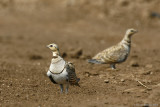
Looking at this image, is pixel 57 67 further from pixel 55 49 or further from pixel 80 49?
pixel 80 49

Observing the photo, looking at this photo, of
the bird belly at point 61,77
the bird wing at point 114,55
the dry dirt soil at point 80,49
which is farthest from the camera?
the bird wing at point 114,55

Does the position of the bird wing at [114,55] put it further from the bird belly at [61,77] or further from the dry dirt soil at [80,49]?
the bird belly at [61,77]

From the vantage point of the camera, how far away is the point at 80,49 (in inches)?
519

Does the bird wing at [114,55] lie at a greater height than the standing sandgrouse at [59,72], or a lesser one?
greater

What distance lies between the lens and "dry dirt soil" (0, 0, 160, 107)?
7.73m

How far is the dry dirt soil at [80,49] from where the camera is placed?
25.3ft

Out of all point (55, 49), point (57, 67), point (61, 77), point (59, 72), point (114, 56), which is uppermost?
point (114, 56)

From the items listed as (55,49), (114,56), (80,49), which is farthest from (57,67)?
(80,49)

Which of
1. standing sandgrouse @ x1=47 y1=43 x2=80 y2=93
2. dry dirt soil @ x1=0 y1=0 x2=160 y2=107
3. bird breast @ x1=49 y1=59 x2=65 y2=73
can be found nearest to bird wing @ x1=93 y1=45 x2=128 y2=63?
dry dirt soil @ x1=0 y1=0 x2=160 y2=107

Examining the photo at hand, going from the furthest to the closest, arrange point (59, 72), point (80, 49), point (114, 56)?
1. point (80, 49)
2. point (114, 56)
3. point (59, 72)

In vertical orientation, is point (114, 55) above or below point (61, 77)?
above

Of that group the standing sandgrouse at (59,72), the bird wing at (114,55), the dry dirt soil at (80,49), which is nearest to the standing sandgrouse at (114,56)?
the bird wing at (114,55)

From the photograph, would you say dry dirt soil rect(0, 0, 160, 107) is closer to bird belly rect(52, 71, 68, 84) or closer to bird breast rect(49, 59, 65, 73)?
bird belly rect(52, 71, 68, 84)

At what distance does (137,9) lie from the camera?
78.8 feet
